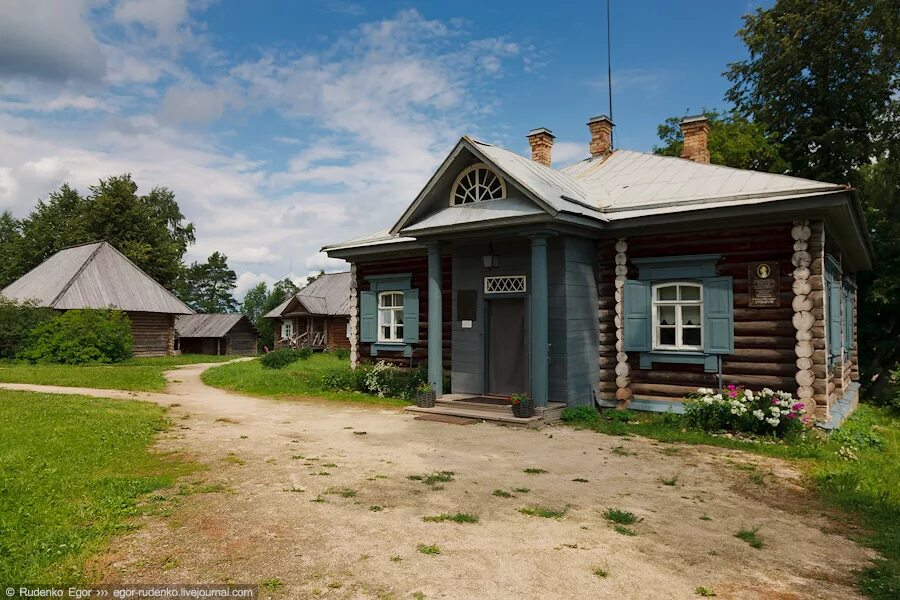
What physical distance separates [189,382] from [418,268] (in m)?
9.17

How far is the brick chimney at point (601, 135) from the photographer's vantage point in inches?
662

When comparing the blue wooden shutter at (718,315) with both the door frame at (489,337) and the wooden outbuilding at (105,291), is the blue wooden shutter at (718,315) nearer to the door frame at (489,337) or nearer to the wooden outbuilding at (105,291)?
the door frame at (489,337)

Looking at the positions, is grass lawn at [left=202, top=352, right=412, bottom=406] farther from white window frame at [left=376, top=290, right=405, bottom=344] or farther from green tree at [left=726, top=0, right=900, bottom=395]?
green tree at [left=726, top=0, right=900, bottom=395]

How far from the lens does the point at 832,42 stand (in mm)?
19266

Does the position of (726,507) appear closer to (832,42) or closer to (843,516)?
(843,516)

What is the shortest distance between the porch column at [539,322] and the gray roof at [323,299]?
1116 inches

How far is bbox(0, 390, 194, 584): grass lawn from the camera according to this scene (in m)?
4.62

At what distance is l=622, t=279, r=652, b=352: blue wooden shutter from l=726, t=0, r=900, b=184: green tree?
1237 centimetres

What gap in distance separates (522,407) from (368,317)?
6.76m

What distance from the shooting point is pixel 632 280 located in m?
12.2

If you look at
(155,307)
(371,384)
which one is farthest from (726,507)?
(155,307)

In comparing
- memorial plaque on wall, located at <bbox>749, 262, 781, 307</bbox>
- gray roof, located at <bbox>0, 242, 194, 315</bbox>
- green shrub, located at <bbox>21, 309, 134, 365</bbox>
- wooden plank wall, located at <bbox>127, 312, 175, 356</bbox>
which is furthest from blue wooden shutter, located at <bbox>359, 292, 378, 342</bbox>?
wooden plank wall, located at <bbox>127, 312, 175, 356</bbox>

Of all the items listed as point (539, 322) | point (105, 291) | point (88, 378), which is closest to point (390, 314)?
point (539, 322)

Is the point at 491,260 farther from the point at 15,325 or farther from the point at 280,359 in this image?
the point at 15,325
